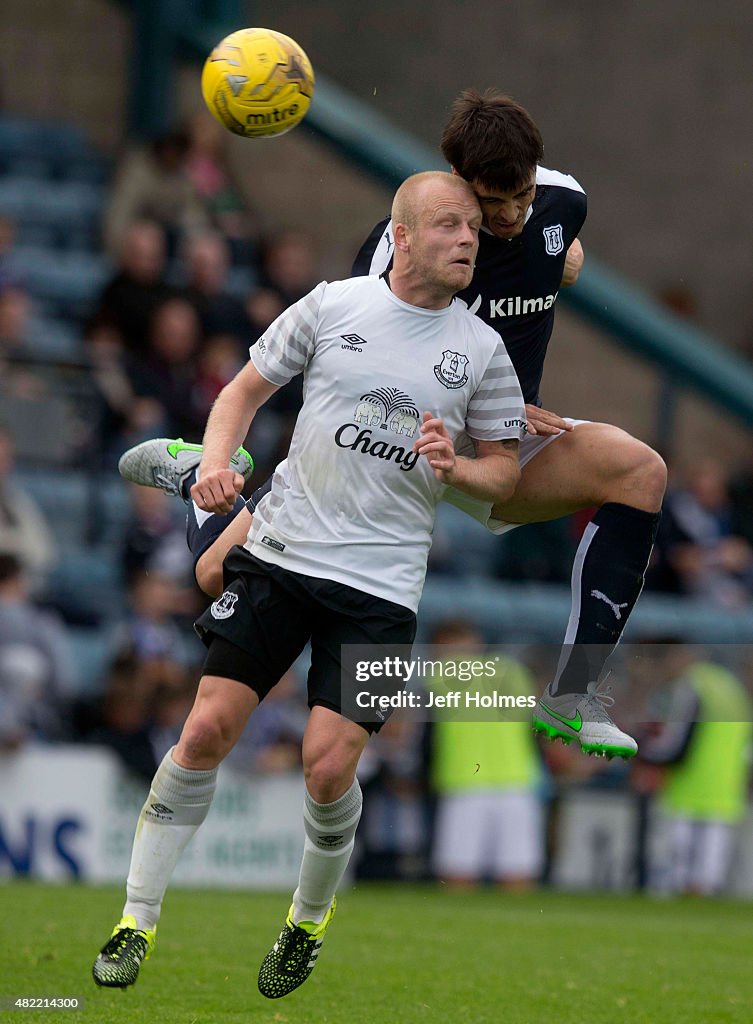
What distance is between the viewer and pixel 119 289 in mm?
13305

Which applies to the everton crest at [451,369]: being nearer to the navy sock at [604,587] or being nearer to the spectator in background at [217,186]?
the navy sock at [604,587]

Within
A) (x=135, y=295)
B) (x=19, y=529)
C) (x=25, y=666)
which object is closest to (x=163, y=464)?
(x=25, y=666)

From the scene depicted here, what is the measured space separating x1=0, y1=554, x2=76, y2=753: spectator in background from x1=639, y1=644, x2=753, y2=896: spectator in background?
4.61 m

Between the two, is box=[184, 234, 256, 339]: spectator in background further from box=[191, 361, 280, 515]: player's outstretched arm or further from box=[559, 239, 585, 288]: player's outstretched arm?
box=[191, 361, 280, 515]: player's outstretched arm

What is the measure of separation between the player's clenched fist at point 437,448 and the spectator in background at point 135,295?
25.8 feet

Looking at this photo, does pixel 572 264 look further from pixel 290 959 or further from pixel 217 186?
pixel 217 186

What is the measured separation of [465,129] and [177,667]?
263 inches

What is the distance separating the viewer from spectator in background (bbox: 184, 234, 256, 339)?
13758mm

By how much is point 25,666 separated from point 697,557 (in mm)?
6228

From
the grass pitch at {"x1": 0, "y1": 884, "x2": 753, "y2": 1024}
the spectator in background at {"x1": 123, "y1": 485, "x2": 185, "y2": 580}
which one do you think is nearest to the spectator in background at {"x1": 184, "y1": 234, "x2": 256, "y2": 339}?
the spectator in background at {"x1": 123, "y1": 485, "x2": 185, "y2": 580}

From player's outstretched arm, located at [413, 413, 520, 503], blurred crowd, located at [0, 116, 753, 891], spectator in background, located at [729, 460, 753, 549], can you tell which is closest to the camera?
player's outstretched arm, located at [413, 413, 520, 503]

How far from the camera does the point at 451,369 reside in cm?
586

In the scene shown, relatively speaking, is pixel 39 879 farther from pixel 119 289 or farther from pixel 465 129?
pixel 465 129

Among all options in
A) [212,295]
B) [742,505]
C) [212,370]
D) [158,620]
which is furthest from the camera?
[742,505]
